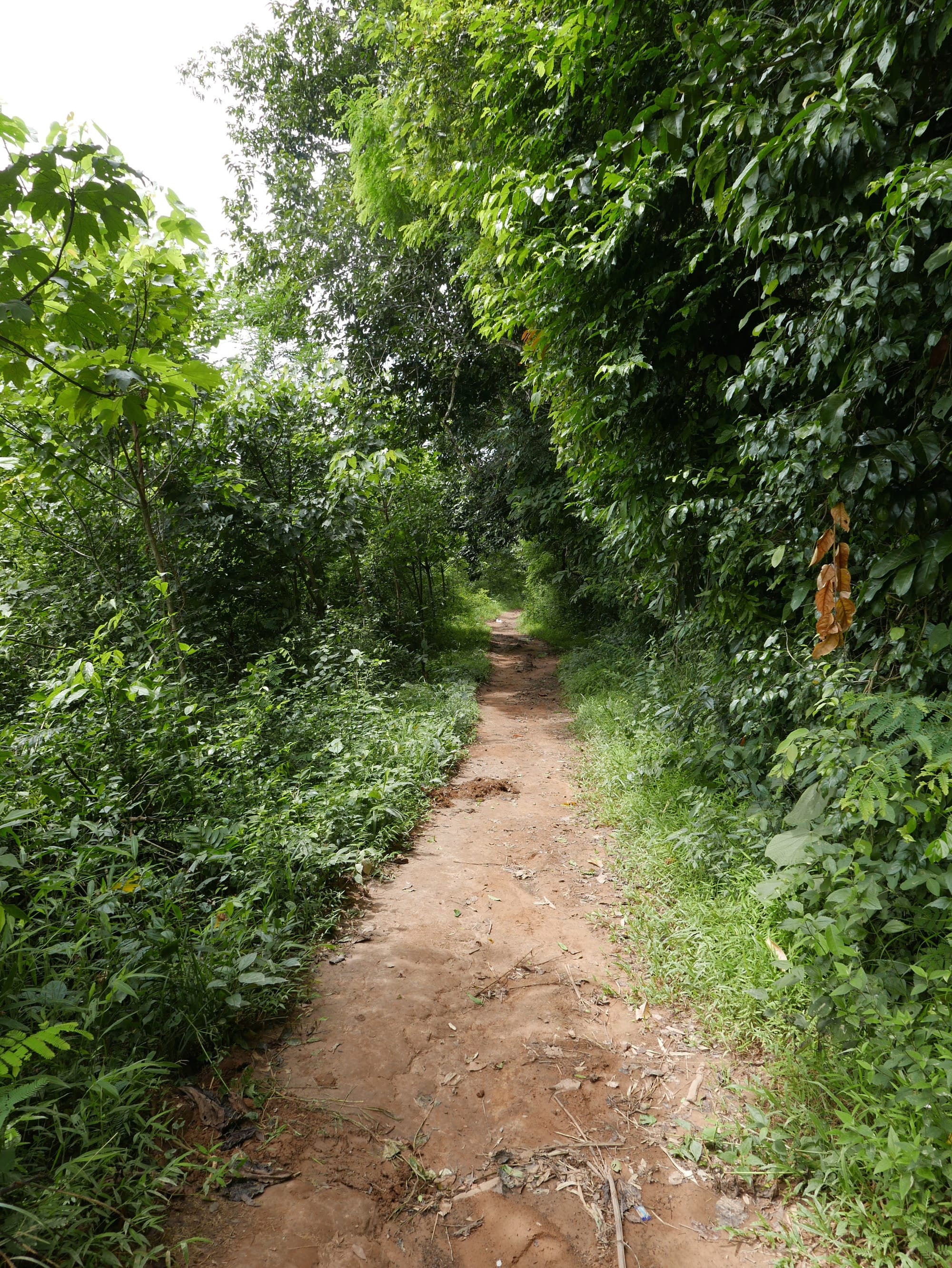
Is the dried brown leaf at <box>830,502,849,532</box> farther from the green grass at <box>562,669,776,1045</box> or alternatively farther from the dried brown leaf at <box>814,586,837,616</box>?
the green grass at <box>562,669,776,1045</box>

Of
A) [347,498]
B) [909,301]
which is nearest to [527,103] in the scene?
[909,301]

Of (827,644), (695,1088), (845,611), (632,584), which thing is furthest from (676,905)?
(632,584)

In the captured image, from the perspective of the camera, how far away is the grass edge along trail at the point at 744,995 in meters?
1.78

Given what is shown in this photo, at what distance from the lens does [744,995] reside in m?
2.68

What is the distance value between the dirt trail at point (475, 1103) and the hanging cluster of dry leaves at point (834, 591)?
1824 mm

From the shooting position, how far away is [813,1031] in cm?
231

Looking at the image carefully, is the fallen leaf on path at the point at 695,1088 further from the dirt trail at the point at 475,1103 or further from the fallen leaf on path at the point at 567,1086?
the fallen leaf on path at the point at 567,1086

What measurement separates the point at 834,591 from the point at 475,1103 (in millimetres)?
2489

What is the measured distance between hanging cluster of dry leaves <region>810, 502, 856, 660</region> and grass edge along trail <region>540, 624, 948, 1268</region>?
129cm

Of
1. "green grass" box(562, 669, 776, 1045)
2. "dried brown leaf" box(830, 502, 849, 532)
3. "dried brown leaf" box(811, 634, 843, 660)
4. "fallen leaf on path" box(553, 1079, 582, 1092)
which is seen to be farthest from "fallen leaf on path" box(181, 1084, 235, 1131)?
"dried brown leaf" box(830, 502, 849, 532)

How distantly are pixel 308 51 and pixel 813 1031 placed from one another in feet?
45.2

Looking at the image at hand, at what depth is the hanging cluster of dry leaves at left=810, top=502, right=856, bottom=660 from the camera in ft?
8.24

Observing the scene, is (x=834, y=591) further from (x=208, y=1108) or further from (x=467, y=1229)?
(x=208, y=1108)

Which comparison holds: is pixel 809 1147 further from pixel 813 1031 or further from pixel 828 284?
pixel 828 284
